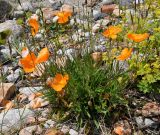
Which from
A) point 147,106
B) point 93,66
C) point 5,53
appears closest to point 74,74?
point 93,66

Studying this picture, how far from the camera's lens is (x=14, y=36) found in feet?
16.3

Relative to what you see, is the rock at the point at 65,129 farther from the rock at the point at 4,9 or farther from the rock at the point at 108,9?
the rock at the point at 4,9

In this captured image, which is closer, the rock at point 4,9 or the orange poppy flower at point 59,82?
the orange poppy flower at point 59,82

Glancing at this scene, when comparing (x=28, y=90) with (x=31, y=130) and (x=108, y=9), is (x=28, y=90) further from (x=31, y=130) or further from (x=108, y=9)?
(x=108, y=9)

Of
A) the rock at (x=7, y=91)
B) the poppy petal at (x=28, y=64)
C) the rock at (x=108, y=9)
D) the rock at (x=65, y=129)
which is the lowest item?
the rock at (x=65, y=129)

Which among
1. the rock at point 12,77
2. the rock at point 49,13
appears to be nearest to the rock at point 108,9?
the rock at point 49,13

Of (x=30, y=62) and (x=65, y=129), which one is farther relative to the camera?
(x=65, y=129)

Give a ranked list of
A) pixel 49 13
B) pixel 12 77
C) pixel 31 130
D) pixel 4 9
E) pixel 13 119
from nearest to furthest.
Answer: pixel 31 130 < pixel 13 119 < pixel 12 77 < pixel 49 13 < pixel 4 9

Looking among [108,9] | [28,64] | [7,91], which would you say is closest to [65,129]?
[28,64]

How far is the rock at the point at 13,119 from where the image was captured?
3621 millimetres

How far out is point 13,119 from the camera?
12.1ft

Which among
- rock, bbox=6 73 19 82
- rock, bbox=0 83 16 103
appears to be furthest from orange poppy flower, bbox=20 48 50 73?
rock, bbox=6 73 19 82

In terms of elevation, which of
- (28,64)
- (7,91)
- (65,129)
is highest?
(28,64)

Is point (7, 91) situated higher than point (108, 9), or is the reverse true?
point (108, 9)
